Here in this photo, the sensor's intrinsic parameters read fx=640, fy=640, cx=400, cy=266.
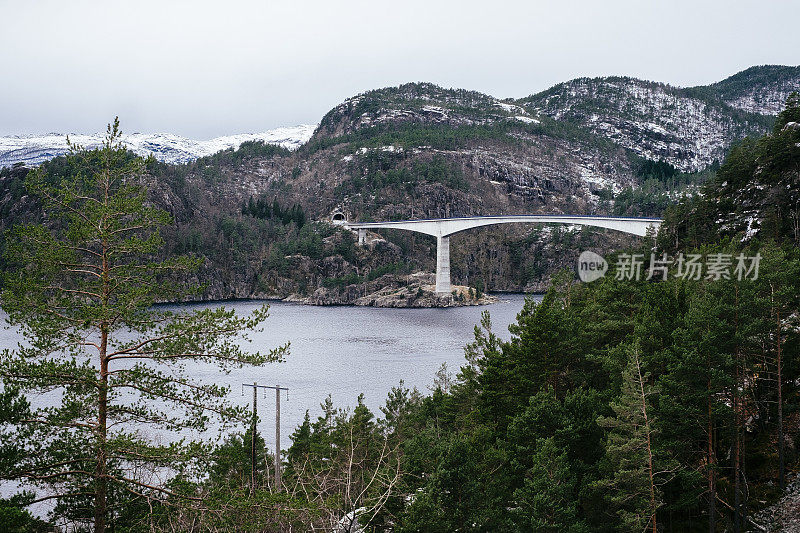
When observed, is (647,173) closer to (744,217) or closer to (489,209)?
(489,209)

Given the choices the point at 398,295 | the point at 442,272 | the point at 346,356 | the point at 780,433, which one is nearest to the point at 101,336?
the point at 780,433

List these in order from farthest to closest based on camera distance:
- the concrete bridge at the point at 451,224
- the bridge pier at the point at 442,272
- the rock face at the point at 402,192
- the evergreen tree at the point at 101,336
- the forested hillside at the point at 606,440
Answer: the rock face at the point at 402,192 → the bridge pier at the point at 442,272 → the concrete bridge at the point at 451,224 → the forested hillside at the point at 606,440 → the evergreen tree at the point at 101,336

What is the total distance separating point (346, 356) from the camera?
4725 centimetres

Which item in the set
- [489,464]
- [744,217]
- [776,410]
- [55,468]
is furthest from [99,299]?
[744,217]

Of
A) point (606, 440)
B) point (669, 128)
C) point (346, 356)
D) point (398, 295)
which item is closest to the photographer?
point (606, 440)

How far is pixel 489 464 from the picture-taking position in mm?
15219

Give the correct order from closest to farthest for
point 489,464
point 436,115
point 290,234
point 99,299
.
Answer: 1. point 99,299
2. point 489,464
3. point 290,234
4. point 436,115

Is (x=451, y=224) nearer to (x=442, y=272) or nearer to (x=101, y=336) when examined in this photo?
(x=442, y=272)

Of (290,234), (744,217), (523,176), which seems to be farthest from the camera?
(523,176)

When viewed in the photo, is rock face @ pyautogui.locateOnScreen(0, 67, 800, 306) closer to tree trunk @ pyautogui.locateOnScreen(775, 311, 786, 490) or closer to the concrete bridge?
the concrete bridge

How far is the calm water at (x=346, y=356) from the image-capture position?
33.7 m

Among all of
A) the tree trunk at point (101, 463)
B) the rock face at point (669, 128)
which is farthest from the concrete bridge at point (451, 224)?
the rock face at point (669, 128)

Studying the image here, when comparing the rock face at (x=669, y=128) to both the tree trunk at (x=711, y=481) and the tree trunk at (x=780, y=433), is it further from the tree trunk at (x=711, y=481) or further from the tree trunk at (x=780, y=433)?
the tree trunk at (x=711, y=481)

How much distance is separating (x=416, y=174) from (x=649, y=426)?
110m
